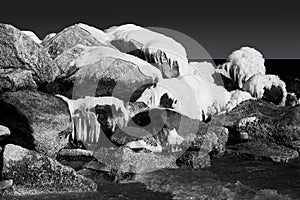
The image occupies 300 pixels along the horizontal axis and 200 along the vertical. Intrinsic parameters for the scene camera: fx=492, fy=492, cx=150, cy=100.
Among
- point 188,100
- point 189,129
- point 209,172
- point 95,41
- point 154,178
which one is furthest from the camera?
point 95,41

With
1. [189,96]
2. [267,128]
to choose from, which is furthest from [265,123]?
[189,96]

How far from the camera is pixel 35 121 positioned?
1363 centimetres

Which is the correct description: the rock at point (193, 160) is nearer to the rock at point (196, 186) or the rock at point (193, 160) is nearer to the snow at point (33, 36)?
the rock at point (196, 186)

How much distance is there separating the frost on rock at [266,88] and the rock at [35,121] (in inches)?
404

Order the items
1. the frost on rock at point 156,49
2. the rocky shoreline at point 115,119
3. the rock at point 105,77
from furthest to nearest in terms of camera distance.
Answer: the frost on rock at point 156,49 → the rock at point 105,77 → the rocky shoreline at point 115,119

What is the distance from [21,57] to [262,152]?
27.2ft

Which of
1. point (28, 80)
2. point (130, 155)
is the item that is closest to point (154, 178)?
point (130, 155)

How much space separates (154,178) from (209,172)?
1782 millimetres

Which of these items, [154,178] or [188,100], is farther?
[188,100]

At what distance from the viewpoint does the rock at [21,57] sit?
51.8ft

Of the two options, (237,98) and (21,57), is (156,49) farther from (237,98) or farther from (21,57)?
(21,57)

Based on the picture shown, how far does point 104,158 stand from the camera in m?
13.4

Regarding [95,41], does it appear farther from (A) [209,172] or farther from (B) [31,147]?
(A) [209,172]

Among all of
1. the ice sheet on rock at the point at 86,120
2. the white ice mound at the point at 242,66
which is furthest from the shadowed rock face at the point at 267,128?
the white ice mound at the point at 242,66
